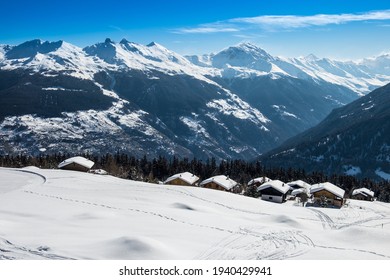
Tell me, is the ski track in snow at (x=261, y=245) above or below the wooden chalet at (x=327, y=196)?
above

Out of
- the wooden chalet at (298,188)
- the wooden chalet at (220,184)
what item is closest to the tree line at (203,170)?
the wooden chalet at (298,188)

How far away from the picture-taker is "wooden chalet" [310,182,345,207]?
82.1 m

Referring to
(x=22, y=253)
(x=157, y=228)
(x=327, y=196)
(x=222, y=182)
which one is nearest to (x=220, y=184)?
(x=222, y=182)

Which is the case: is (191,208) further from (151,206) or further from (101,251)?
(101,251)

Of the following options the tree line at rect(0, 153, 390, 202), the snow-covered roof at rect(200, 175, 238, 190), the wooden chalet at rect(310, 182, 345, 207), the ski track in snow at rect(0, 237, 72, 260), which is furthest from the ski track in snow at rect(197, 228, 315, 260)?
the tree line at rect(0, 153, 390, 202)

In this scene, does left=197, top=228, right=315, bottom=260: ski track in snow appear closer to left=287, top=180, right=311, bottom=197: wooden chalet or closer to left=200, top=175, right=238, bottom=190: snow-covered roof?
left=200, top=175, right=238, bottom=190: snow-covered roof

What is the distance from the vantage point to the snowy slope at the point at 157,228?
28.2 m

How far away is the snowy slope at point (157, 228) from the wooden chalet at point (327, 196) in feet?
56.2

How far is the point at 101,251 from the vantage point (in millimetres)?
26938

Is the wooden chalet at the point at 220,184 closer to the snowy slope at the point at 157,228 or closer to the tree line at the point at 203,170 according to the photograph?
the tree line at the point at 203,170

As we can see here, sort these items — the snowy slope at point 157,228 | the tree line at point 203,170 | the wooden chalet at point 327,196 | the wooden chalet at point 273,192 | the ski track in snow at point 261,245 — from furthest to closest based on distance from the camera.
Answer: the tree line at point 203,170, the wooden chalet at point 273,192, the wooden chalet at point 327,196, the ski track in snow at point 261,245, the snowy slope at point 157,228

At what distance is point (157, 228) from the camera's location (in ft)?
122
